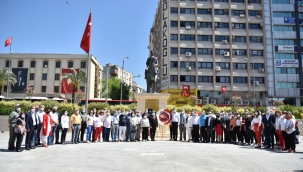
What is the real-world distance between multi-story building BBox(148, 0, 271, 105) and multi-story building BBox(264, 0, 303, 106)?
1.53 m

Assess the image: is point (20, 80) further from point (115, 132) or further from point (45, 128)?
point (45, 128)

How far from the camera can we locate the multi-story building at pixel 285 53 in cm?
5522

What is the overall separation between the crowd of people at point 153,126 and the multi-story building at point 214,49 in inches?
1465

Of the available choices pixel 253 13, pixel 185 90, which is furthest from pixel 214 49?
pixel 253 13

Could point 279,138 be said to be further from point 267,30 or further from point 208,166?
point 267,30

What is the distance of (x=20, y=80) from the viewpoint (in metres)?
65.6

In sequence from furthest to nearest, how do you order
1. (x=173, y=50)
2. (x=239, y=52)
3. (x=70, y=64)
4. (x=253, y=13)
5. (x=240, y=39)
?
1. (x=70, y=64)
2. (x=253, y=13)
3. (x=240, y=39)
4. (x=239, y=52)
5. (x=173, y=50)

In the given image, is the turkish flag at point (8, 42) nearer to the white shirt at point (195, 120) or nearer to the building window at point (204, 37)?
the building window at point (204, 37)

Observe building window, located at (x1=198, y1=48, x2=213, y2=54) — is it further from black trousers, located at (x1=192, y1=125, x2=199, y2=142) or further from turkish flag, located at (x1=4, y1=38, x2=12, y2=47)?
black trousers, located at (x1=192, y1=125, x2=199, y2=142)

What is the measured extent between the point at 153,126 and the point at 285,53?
164 feet

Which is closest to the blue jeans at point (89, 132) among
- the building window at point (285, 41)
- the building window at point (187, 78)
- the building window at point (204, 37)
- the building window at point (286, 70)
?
the building window at point (187, 78)

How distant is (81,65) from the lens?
68.4m

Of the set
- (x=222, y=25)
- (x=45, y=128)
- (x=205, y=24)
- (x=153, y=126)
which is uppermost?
(x=205, y=24)

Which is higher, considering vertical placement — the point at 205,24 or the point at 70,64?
the point at 205,24
